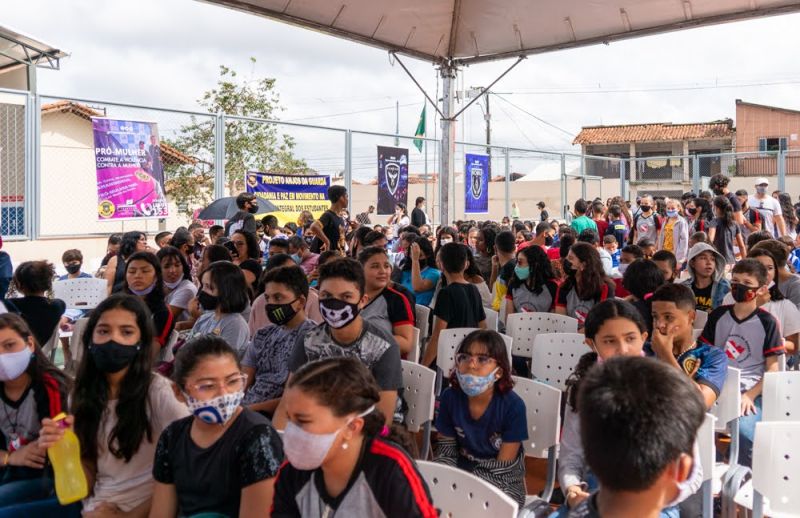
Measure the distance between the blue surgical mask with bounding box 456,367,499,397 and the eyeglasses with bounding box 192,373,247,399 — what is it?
1088 mm

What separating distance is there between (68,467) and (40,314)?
122 inches

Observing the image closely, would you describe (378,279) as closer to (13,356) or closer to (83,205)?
(13,356)

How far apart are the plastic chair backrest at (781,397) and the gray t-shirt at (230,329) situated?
9.76ft

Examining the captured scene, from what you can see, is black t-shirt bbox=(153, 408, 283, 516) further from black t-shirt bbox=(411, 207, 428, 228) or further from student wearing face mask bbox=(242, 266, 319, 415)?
black t-shirt bbox=(411, 207, 428, 228)

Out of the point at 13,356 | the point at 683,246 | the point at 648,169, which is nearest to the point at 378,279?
the point at 13,356

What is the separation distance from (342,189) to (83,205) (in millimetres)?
3025

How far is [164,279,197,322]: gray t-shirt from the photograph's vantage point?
5352 millimetres

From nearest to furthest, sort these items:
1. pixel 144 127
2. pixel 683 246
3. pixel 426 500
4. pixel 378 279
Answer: pixel 426 500 → pixel 378 279 → pixel 144 127 → pixel 683 246

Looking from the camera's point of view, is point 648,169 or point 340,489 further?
point 648,169

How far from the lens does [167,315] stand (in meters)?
4.59

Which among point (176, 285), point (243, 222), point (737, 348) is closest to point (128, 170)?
point (243, 222)

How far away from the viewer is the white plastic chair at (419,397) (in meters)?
3.54

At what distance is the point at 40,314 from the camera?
522 cm

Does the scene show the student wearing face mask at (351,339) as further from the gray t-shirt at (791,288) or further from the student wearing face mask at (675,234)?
the student wearing face mask at (675,234)
